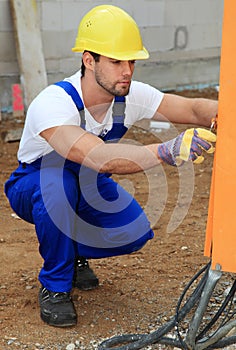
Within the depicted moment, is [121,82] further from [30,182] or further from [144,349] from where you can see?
[144,349]

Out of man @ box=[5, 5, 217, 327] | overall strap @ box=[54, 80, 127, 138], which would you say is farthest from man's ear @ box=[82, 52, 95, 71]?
overall strap @ box=[54, 80, 127, 138]

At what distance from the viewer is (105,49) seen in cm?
305

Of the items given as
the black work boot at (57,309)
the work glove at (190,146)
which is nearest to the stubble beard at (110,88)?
the work glove at (190,146)

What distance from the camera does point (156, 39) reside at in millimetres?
7984

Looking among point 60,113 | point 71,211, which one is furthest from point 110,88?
point 71,211

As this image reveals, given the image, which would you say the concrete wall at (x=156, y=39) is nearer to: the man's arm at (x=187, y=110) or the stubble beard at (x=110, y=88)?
the man's arm at (x=187, y=110)

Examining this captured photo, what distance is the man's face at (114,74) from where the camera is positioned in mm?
3088

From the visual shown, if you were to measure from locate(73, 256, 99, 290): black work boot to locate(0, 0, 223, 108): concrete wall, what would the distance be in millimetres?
3651

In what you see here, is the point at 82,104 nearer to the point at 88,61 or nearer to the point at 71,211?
the point at 88,61

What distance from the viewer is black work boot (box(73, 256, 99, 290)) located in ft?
11.8

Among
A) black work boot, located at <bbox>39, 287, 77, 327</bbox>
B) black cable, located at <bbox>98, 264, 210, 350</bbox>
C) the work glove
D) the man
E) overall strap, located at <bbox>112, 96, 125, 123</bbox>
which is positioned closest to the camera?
the work glove

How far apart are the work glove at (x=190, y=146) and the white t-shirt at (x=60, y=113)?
0.57 m

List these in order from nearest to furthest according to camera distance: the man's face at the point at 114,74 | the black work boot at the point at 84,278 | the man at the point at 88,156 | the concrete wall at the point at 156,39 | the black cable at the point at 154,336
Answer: the black cable at the point at 154,336 < the man at the point at 88,156 < the man's face at the point at 114,74 < the black work boot at the point at 84,278 < the concrete wall at the point at 156,39

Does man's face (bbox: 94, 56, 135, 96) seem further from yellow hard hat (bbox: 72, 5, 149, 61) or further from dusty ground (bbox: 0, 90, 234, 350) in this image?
dusty ground (bbox: 0, 90, 234, 350)
